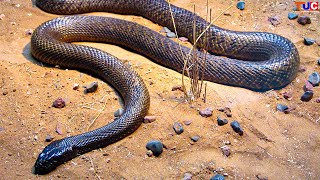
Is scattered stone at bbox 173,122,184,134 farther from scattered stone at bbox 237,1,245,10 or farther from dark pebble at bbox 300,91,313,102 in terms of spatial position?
scattered stone at bbox 237,1,245,10

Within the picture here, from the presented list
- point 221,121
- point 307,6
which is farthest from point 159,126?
point 307,6

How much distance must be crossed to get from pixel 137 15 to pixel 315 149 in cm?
365

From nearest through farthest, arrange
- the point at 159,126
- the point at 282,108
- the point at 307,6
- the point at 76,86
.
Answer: the point at 159,126 → the point at 282,108 → the point at 76,86 → the point at 307,6

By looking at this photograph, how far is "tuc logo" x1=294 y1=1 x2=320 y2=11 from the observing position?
666 cm

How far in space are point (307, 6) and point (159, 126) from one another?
3509mm

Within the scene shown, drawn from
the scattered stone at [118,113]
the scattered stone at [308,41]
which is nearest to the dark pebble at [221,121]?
the scattered stone at [118,113]

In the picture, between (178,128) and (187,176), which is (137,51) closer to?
(178,128)

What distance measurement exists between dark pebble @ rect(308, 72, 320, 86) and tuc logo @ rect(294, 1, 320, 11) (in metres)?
1.63

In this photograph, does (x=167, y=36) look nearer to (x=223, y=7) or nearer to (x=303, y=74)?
(x=223, y=7)

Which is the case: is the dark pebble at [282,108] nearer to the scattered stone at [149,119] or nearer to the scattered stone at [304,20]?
the scattered stone at [149,119]

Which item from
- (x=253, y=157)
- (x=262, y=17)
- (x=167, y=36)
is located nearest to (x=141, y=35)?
(x=167, y=36)

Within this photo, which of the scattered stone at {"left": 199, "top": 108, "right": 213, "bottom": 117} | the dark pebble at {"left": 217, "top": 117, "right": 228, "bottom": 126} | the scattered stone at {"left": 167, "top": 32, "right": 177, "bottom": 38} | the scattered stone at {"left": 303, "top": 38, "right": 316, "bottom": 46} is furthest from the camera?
the scattered stone at {"left": 167, "top": 32, "right": 177, "bottom": 38}

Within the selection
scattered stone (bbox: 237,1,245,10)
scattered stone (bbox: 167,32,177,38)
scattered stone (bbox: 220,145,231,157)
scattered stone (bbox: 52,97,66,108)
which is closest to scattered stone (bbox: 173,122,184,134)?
scattered stone (bbox: 220,145,231,157)

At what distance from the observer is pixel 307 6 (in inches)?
263
